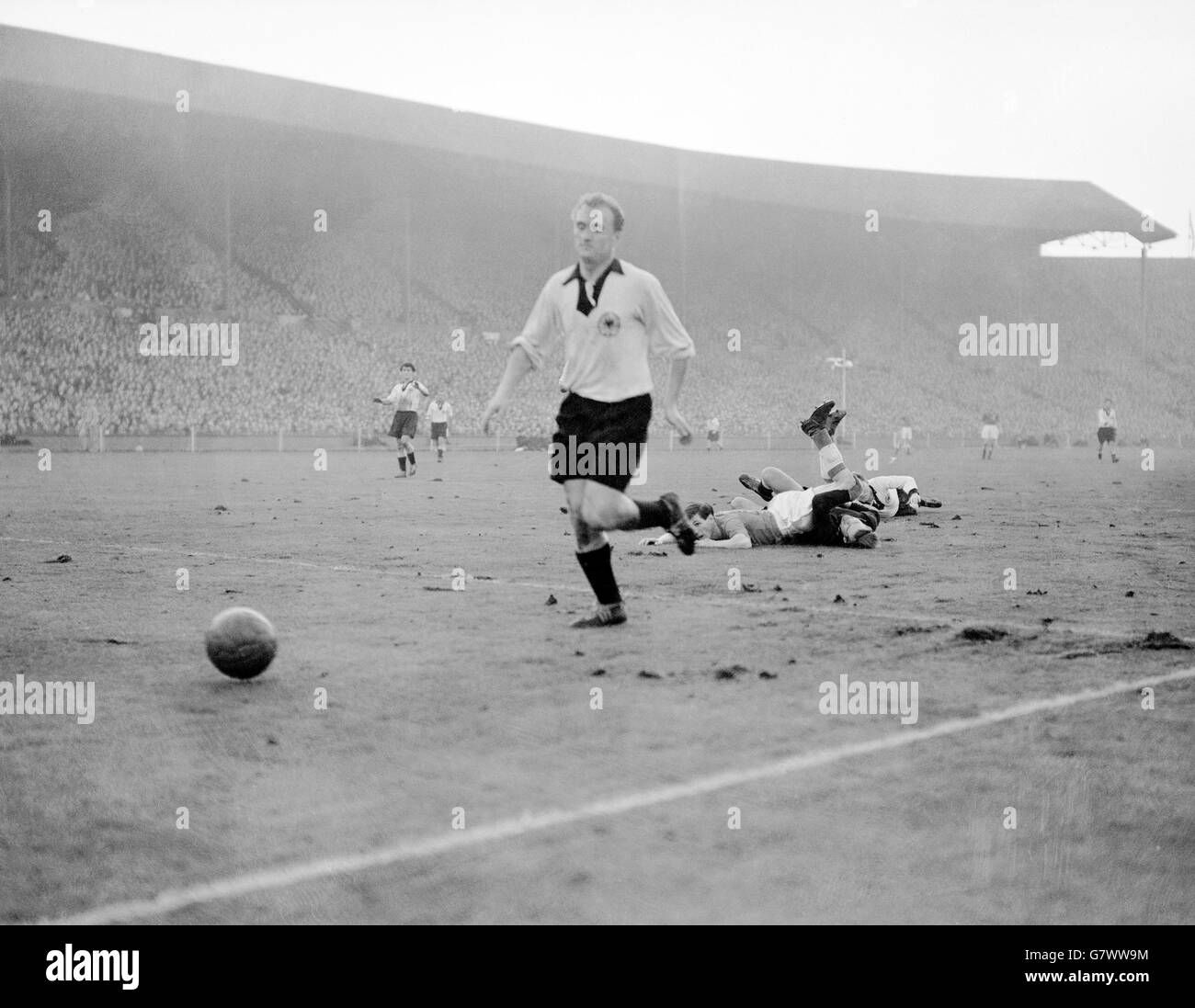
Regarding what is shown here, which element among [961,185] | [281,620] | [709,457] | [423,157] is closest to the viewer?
[281,620]

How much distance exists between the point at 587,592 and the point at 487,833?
4732mm

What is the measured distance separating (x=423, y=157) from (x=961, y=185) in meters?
29.3

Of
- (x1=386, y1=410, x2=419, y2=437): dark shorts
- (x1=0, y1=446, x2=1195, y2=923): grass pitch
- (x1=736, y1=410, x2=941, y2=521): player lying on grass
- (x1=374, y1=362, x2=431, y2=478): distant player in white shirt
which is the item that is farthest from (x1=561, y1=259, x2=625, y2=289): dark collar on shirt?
(x1=386, y1=410, x2=419, y2=437): dark shorts

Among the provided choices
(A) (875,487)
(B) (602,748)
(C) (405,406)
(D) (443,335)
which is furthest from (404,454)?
(D) (443,335)

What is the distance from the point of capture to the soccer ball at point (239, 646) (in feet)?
16.8

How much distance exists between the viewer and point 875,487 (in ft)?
38.8

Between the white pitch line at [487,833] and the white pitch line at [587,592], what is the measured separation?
200 centimetres

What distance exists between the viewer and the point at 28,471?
24.1 m

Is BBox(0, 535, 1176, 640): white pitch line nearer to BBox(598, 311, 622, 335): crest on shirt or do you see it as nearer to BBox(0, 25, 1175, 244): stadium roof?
BBox(598, 311, 622, 335): crest on shirt

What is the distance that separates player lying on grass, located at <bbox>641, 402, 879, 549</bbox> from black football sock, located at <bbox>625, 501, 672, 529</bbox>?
3.30 m

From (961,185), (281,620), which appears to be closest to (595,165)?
(961,185)
